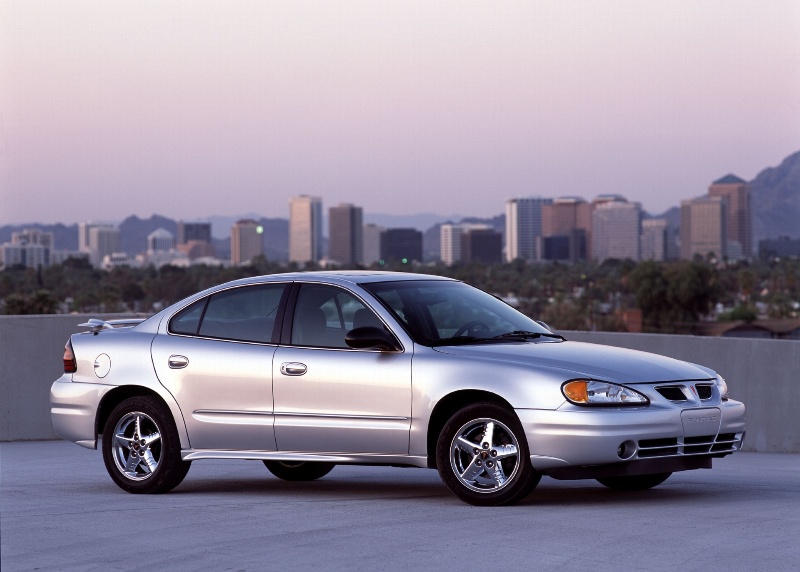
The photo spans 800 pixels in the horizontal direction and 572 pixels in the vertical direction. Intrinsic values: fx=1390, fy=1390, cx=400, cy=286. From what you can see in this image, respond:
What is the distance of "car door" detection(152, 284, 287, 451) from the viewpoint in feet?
31.3

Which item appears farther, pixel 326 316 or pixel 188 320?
pixel 188 320

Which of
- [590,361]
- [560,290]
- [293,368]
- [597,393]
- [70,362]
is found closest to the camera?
[597,393]

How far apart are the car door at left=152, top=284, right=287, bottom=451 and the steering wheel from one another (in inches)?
50.3

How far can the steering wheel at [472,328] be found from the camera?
9375 mm

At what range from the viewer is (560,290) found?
161 metres

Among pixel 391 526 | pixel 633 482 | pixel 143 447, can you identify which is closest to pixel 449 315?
pixel 633 482

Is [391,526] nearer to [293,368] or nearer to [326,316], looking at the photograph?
[293,368]

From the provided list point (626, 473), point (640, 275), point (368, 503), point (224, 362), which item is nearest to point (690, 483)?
point (626, 473)

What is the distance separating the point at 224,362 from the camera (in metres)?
9.67

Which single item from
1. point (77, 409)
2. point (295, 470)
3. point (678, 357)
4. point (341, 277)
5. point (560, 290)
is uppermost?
point (560, 290)

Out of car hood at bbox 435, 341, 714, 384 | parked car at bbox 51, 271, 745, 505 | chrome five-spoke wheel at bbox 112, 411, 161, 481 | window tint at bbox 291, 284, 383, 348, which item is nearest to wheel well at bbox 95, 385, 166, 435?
parked car at bbox 51, 271, 745, 505

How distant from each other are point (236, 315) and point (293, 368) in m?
0.75

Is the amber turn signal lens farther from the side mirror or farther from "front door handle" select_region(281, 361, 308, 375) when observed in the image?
"front door handle" select_region(281, 361, 308, 375)

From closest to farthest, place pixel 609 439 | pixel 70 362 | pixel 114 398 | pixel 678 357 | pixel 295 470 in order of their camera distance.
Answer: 1. pixel 609 439
2. pixel 114 398
3. pixel 70 362
4. pixel 295 470
5. pixel 678 357
